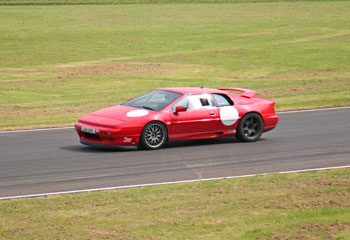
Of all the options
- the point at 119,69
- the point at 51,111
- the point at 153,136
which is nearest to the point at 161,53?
the point at 119,69

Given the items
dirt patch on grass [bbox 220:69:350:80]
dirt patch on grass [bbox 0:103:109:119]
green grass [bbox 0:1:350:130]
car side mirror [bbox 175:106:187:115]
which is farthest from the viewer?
dirt patch on grass [bbox 220:69:350:80]

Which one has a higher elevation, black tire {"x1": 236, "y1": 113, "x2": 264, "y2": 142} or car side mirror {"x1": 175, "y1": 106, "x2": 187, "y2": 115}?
car side mirror {"x1": 175, "y1": 106, "x2": 187, "y2": 115}

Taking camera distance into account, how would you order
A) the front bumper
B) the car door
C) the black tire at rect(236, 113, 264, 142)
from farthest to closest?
1. the black tire at rect(236, 113, 264, 142)
2. the car door
3. the front bumper

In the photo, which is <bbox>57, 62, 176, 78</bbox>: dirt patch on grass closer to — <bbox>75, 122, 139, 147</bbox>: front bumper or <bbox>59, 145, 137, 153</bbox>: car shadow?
<bbox>59, 145, 137, 153</bbox>: car shadow

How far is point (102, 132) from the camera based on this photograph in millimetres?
14172

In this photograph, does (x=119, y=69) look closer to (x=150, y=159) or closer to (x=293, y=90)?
(x=293, y=90)

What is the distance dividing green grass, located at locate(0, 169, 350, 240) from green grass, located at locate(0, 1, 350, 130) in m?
9.15

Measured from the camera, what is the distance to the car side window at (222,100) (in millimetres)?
15461

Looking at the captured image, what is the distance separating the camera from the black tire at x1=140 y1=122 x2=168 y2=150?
14.4 meters

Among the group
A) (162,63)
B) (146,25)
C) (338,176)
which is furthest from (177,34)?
(338,176)

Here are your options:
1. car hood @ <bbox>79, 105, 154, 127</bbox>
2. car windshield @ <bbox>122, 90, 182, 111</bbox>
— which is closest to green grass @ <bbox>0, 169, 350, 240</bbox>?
car hood @ <bbox>79, 105, 154, 127</bbox>

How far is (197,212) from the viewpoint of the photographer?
9297 mm

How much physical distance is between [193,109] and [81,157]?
2.75 m

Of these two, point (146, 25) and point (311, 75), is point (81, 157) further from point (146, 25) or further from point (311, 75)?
point (146, 25)
